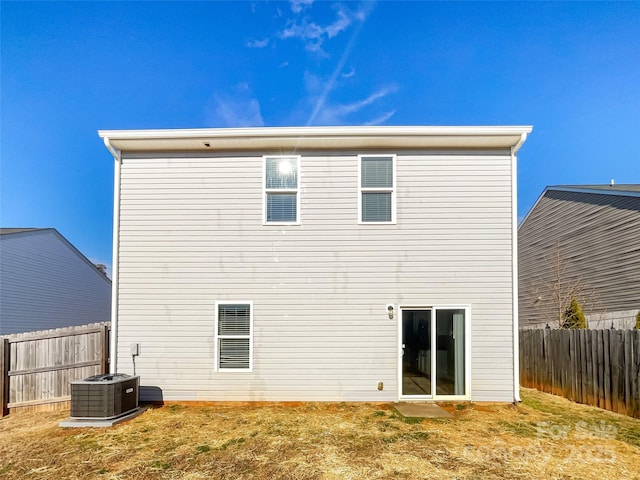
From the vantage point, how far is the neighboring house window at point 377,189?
6.60 m

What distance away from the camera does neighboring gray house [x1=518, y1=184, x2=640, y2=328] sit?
32.2ft

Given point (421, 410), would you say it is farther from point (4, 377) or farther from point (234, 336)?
point (4, 377)

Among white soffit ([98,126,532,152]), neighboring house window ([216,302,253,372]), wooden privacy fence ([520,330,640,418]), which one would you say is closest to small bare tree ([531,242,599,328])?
wooden privacy fence ([520,330,640,418])

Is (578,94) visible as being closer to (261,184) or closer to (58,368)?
(261,184)

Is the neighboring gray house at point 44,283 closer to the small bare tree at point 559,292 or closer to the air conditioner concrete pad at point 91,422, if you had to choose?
the air conditioner concrete pad at point 91,422

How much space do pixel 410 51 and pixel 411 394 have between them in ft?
36.3

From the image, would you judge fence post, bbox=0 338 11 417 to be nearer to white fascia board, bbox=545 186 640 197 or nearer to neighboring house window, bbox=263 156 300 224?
neighboring house window, bbox=263 156 300 224

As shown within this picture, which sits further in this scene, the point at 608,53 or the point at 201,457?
the point at 608,53

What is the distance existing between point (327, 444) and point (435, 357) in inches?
114

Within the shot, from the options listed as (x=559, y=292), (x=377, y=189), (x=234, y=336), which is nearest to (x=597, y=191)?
(x=559, y=292)

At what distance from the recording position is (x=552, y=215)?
13.0 metres

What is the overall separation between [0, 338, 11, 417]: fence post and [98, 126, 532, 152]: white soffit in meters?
4.40

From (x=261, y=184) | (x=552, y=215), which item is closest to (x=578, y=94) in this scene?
(x=552, y=215)

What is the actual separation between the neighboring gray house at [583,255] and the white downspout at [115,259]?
43.4 ft
